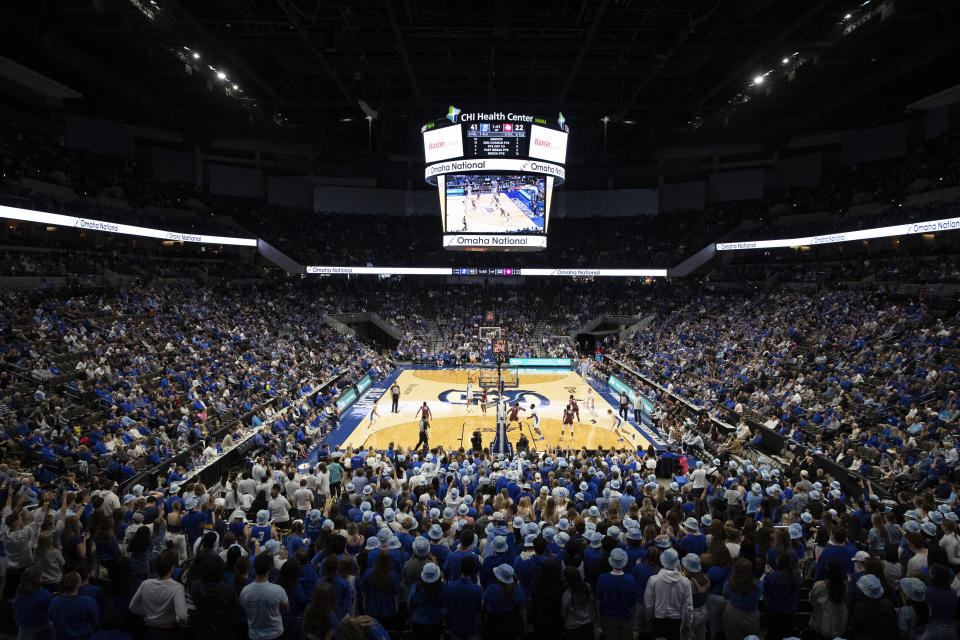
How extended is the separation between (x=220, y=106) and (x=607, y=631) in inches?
1761

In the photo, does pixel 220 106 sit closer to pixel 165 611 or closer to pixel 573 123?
pixel 573 123

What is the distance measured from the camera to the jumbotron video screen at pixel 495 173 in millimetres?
28422

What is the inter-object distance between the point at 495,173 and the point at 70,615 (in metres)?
27.6

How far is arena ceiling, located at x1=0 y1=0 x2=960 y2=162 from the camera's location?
22.2m

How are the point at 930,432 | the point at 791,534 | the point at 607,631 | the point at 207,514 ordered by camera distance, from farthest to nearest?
the point at 930,432
the point at 207,514
the point at 791,534
the point at 607,631

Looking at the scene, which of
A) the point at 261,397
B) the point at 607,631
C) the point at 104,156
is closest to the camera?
the point at 607,631

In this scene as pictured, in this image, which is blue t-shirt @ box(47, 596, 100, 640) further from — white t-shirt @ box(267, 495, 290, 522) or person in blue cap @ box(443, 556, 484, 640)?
white t-shirt @ box(267, 495, 290, 522)

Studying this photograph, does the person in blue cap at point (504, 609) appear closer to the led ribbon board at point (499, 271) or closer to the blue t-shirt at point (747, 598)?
the blue t-shirt at point (747, 598)

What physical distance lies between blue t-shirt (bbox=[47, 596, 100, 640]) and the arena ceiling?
20552mm

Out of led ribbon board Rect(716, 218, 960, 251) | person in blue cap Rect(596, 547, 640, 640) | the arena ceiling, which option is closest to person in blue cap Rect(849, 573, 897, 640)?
person in blue cap Rect(596, 547, 640, 640)

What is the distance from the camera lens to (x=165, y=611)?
16.2 ft

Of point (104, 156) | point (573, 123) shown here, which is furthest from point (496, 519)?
point (573, 123)

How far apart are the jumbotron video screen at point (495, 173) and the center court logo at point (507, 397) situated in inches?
357

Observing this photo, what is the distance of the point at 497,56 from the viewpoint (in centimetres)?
2714
